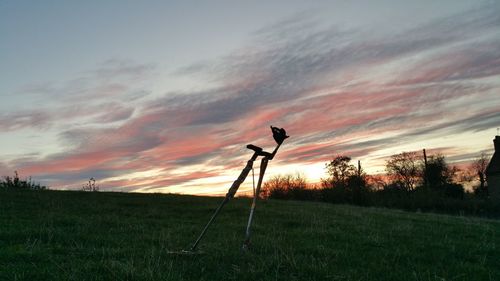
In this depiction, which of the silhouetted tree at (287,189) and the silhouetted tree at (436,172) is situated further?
the silhouetted tree at (436,172)

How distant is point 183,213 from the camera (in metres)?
21.8

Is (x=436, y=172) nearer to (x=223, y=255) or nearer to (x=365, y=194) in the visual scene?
(x=365, y=194)

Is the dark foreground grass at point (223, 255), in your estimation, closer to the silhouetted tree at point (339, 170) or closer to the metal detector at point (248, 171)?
the metal detector at point (248, 171)

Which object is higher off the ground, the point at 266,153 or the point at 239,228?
the point at 266,153

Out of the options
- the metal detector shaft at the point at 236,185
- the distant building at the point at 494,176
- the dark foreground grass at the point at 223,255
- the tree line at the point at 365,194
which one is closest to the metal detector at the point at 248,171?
the metal detector shaft at the point at 236,185

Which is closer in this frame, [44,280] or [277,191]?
[44,280]

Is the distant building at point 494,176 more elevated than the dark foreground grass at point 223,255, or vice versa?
the distant building at point 494,176

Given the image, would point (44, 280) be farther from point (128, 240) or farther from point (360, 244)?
point (360, 244)

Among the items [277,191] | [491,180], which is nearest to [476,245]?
[277,191]

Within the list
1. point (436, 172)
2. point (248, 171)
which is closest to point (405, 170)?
point (436, 172)

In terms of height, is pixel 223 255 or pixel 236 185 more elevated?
pixel 236 185

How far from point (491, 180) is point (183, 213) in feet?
257

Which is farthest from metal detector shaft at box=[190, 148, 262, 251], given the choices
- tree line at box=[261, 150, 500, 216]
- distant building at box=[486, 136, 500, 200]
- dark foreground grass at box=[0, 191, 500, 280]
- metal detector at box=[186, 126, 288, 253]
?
distant building at box=[486, 136, 500, 200]

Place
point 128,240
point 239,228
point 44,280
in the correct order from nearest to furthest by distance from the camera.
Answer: point 44,280 < point 128,240 < point 239,228
